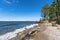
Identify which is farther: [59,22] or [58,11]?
[58,11]

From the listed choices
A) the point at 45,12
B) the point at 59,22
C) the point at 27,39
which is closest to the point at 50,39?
the point at 27,39

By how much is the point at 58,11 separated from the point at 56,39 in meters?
31.0

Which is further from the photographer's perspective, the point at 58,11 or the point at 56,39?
the point at 58,11

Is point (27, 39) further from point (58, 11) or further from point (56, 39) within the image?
point (58, 11)

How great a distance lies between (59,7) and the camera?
133 ft

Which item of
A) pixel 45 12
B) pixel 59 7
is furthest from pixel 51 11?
pixel 59 7

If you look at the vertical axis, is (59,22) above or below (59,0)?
below

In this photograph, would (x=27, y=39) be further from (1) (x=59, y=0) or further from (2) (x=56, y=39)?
(1) (x=59, y=0)

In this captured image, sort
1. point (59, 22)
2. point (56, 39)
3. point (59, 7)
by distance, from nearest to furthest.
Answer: point (56, 39)
point (59, 22)
point (59, 7)

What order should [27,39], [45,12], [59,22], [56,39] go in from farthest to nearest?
[45,12] < [59,22] < [27,39] < [56,39]

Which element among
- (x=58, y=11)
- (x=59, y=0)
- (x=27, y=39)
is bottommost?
(x=27, y=39)

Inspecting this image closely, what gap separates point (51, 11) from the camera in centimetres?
5806

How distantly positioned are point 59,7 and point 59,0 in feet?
7.17

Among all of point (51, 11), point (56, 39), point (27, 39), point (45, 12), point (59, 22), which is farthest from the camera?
point (45, 12)
